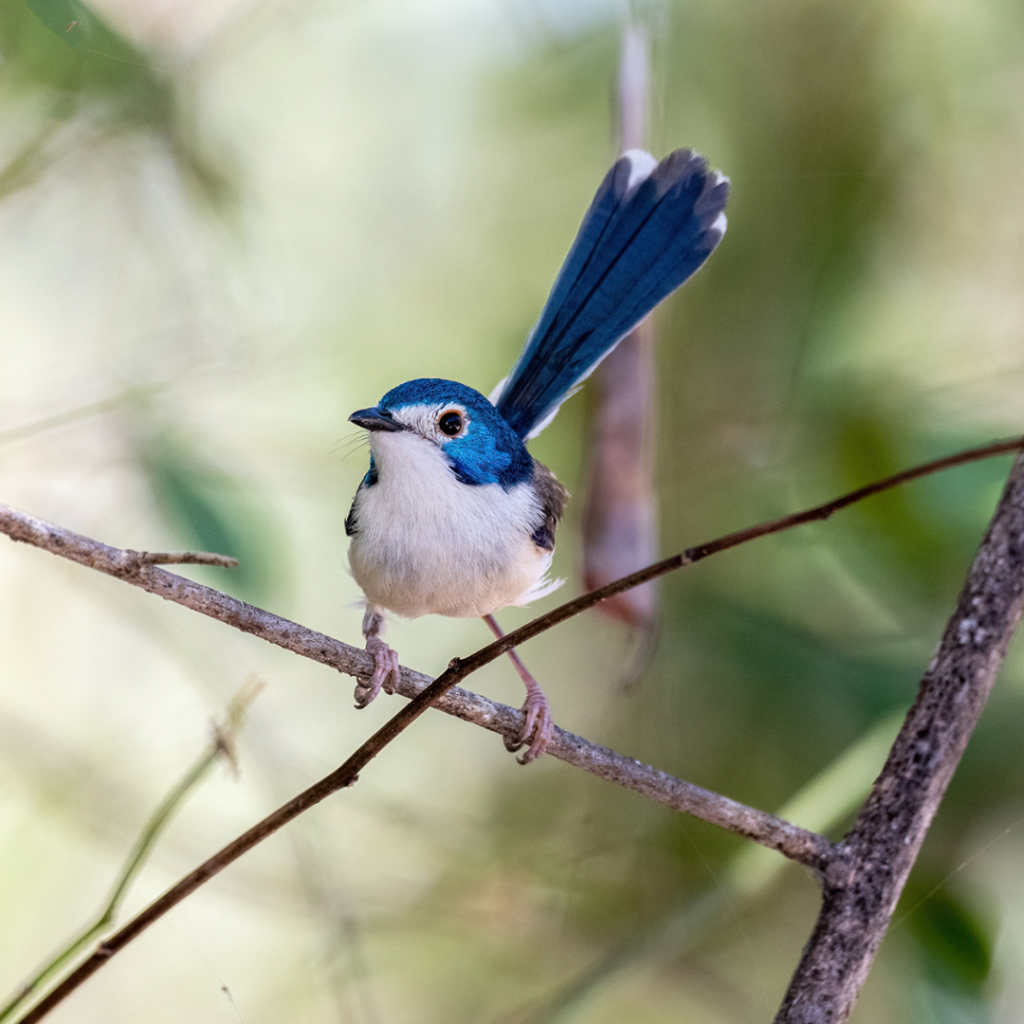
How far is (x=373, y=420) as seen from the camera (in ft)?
2.11

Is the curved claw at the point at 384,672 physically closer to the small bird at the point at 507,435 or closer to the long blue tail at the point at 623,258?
the small bird at the point at 507,435

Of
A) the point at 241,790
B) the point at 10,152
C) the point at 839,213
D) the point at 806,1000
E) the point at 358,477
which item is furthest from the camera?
the point at 839,213

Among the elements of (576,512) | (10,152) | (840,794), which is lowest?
(840,794)

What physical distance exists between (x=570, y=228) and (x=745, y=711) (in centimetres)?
62

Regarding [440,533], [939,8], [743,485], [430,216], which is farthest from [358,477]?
[939,8]

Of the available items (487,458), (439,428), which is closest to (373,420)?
(439,428)

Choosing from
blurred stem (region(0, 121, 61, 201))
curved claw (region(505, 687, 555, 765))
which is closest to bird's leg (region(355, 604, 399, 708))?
curved claw (region(505, 687, 555, 765))

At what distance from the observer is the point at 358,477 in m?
0.97

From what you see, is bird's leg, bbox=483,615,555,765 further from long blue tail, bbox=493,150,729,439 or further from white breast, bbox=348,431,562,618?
long blue tail, bbox=493,150,729,439

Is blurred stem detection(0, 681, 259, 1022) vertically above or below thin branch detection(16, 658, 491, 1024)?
above

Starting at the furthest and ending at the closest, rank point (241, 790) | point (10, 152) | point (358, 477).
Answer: point (241, 790)
point (358, 477)
point (10, 152)

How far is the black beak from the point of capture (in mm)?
634

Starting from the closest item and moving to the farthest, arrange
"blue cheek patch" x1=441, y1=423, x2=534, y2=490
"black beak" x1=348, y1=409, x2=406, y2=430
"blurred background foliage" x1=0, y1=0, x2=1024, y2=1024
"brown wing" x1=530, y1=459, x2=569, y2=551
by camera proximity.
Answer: "black beak" x1=348, y1=409, x2=406, y2=430 < "blue cheek patch" x1=441, y1=423, x2=534, y2=490 < "brown wing" x1=530, y1=459, x2=569, y2=551 < "blurred background foliage" x1=0, y1=0, x2=1024, y2=1024

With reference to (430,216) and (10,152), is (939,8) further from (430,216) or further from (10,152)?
(10,152)
